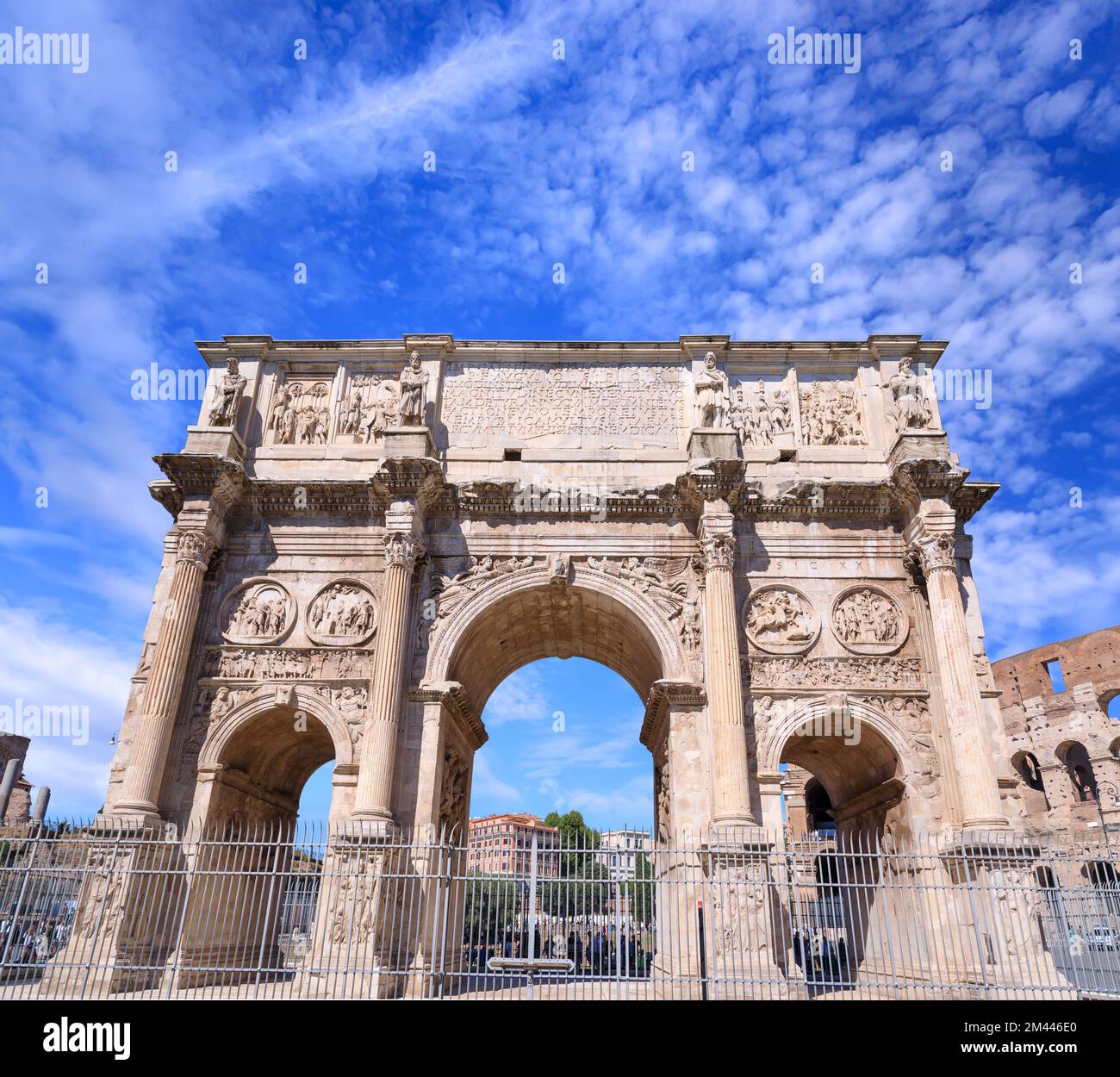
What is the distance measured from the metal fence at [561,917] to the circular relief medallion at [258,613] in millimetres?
3574

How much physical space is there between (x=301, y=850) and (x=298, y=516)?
7033 millimetres

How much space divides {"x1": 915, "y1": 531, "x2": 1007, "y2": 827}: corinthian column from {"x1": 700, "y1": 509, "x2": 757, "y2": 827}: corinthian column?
11.1ft

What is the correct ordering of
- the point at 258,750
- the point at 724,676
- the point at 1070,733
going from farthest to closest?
the point at 1070,733, the point at 258,750, the point at 724,676

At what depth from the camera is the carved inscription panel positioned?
16812 millimetres

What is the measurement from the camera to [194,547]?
14969 mm

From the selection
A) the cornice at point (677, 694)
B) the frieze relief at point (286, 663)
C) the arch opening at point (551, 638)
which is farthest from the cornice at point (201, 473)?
the cornice at point (677, 694)

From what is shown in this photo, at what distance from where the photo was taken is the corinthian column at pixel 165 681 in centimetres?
1325

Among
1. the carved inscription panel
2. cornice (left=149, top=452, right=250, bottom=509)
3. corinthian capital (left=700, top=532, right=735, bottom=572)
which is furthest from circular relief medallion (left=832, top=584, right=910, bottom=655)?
cornice (left=149, top=452, right=250, bottom=509)

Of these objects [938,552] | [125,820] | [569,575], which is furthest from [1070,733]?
[125,820]

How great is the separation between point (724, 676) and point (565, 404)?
671 cm

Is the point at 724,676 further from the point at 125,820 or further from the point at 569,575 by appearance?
the point at 125,820

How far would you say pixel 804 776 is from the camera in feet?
111
